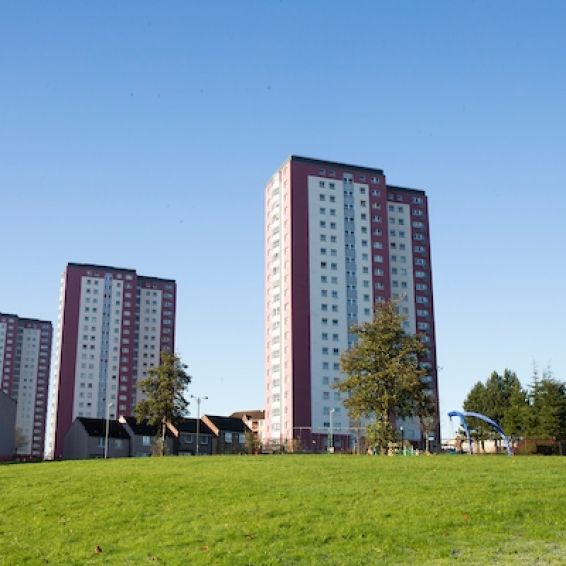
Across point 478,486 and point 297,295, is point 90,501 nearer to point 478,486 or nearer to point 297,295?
point 478,486

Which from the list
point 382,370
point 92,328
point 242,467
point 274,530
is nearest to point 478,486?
point 274,530

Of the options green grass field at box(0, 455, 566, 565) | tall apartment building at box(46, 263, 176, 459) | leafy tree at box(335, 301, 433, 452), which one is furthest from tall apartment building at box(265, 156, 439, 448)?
green grass field at box(0, 455, 566, 565)

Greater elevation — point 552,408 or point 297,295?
point 297,295

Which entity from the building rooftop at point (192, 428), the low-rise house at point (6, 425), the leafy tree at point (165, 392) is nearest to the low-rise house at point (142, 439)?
the building rooftop at point (192, 428)

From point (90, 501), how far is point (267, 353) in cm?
11395

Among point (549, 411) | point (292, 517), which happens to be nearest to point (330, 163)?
point (549, 411)

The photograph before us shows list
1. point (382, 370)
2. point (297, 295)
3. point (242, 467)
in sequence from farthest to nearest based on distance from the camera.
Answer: point (297, 295)
point (382, 370)
point (242, 467)

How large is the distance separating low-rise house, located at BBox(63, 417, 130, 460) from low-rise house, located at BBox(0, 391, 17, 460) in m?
29.7

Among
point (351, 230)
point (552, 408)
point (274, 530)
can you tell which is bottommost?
point (274, 530)

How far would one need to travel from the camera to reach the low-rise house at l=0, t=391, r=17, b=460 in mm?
97081

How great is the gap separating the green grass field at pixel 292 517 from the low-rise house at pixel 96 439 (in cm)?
10026

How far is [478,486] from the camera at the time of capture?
28141 mm

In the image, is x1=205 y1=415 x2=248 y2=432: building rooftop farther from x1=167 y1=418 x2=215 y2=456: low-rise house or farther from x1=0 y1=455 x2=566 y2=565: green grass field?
x1=0 y1=455 x2=566 y2=565: green grass field

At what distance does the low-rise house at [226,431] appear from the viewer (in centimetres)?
14200
